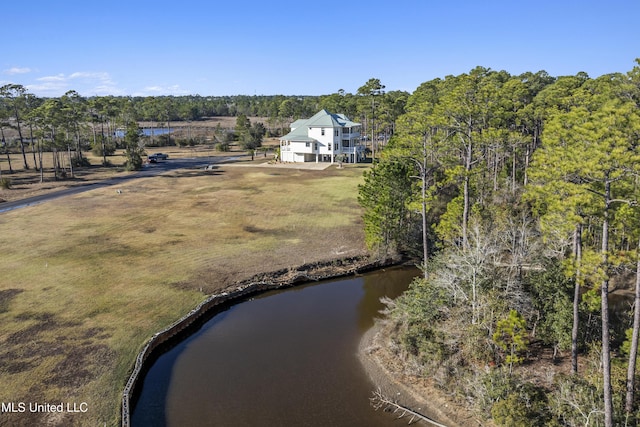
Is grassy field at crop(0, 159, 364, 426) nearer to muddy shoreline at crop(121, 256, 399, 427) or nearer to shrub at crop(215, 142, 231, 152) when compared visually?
muddy shoreline at crop(121, 256, 399, 427)

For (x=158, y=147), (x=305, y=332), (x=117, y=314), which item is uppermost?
(x=158, y=147)

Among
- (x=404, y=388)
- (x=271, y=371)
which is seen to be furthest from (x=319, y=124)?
(x=404, y=388)

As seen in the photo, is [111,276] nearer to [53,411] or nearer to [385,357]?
[53,411]

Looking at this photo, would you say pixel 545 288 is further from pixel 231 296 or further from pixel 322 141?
pixel 322 141

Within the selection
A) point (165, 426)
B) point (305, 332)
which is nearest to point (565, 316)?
point (305, 332)

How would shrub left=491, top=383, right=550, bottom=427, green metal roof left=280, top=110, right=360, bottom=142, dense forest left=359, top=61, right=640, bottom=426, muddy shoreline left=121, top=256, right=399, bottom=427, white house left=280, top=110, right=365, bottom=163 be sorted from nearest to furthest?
dense forest left=359, top=61, right=640, bottom=426, shrub left=491, top=383, right=550, bottom=427, muddy shoreline left=121, top=256, right=399, bottom=427, green metal roof left=280, top=110, right=360, bottom=142, white house left=280, top=110, right=365, bottom=163

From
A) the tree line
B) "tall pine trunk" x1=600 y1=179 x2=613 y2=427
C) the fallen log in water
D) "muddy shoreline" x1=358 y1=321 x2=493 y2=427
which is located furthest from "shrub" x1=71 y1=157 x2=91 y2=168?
"tall pine trunk" x1=600 y1=179 x2=613 y2=427
